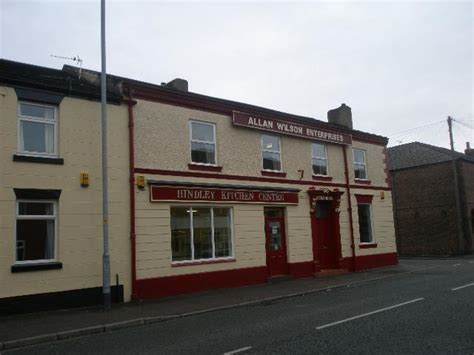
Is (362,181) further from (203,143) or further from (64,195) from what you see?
(64,195)

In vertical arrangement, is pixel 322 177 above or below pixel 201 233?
above

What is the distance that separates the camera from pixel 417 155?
35.9 m

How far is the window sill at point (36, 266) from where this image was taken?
11609 millimetres

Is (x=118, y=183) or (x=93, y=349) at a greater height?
(x=118, y=183)

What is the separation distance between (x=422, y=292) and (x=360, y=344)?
6672 millimetres

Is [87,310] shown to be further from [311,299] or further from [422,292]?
[422,292]

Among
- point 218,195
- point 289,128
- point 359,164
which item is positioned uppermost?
point 289,128

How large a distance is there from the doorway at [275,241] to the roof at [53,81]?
735cm

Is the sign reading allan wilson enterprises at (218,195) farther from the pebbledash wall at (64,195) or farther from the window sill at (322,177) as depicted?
the window sill at (322,177)

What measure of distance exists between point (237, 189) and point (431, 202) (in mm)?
22244

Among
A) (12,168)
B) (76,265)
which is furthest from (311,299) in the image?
(12,168)

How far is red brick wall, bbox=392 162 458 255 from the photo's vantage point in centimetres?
3306

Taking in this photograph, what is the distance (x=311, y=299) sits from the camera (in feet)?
43.9

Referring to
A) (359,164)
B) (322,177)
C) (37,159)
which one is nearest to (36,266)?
(37,159)
